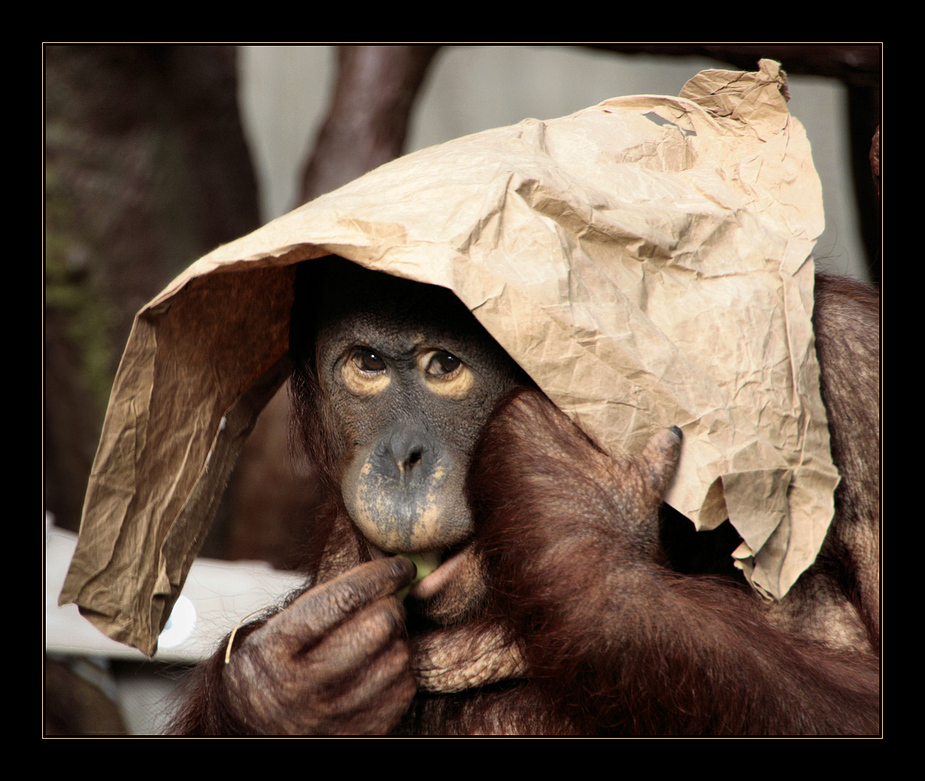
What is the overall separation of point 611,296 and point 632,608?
1.38ft

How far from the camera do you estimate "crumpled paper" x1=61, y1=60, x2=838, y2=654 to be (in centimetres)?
109

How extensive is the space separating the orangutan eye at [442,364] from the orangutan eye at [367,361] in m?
0.09

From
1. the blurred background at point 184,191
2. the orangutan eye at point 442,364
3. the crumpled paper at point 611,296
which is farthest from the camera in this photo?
the blurred background at point 184,191

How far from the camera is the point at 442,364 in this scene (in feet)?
4.50

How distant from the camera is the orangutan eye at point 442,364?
136 centimetres

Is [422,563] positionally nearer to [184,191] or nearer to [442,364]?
[442,364]

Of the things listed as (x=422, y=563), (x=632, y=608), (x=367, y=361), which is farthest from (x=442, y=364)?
(x=632, y=608)

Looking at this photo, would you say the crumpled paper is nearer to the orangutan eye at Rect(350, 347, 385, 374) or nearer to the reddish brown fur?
the reddish brown fur

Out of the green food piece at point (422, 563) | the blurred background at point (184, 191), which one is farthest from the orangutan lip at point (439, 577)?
the blurred background at point (184, 191)

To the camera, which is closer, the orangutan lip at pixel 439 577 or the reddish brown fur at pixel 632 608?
the reddish brown fur at pixel 632 608

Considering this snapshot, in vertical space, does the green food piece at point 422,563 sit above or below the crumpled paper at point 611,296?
below

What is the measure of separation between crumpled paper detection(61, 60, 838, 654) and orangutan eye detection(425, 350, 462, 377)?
275mm

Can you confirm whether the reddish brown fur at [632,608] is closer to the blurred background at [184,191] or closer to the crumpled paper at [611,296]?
the crumpled paper at [611,296]

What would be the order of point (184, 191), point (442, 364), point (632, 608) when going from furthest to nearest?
point (184, 191) → point (442, 364) → point (632, 608)
